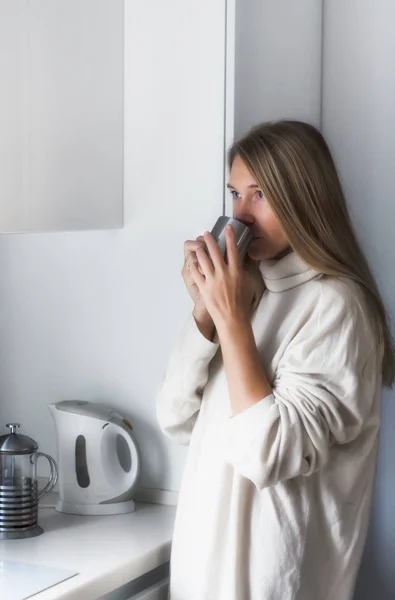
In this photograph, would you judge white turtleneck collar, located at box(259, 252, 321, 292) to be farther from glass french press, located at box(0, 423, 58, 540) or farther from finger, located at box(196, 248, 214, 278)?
glass french press, located at box(0, 423, 58, 540)

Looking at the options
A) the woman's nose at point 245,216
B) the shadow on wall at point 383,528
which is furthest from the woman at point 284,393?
the shadow on wall at point 383,528

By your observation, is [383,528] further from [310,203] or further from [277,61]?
[277,61]

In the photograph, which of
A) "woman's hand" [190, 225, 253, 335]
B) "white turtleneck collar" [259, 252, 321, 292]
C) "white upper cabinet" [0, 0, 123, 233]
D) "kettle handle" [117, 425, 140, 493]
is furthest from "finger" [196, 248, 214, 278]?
"kettle handle" [117, 425, 140, 493]

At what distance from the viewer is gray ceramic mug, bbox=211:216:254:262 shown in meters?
1.57

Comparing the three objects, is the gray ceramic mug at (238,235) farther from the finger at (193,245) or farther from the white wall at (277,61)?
the white wall at (277,61)

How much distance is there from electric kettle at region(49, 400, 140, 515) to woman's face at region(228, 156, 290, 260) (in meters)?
0.50

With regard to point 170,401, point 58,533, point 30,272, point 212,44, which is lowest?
point 58,533

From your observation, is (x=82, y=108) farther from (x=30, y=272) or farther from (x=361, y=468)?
(x=361, y=468)

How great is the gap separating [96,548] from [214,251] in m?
0.56

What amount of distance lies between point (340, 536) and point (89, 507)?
57cm

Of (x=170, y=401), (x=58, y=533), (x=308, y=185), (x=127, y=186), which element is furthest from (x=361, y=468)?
(x=127, y=186)

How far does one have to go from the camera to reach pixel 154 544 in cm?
168

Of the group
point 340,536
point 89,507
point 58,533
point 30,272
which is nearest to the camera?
point 340,536

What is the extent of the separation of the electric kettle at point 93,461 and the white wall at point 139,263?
86 millimetres
